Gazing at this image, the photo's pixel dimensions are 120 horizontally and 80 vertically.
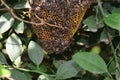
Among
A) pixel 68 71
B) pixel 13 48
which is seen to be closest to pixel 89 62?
pixel 68 71

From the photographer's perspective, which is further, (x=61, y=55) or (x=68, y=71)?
(x=61, y=55)

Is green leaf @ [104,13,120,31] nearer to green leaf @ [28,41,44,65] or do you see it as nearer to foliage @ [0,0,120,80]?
foliage @ [0,0,120,80]

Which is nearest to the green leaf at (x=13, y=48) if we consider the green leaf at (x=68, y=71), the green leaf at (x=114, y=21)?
the green leaf at (x=68, y=71)

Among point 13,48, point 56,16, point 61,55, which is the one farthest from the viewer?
point 61,55

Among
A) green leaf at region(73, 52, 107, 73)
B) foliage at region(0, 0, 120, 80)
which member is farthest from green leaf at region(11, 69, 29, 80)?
green leaf at region(73, 52, 107, 73)

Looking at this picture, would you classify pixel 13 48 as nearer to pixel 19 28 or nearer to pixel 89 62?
pixel 19 28

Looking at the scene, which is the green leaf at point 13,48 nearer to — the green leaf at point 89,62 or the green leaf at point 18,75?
the green leaf at point 18,75

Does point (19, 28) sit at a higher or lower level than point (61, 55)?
higher

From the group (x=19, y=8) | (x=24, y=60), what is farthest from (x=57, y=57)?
(x=19, y=8)
